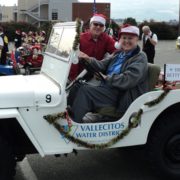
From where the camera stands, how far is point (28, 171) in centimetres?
441

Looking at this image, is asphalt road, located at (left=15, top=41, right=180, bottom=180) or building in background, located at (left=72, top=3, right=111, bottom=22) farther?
building in background, located at (left=72, top=3, right=111, bottom=22)

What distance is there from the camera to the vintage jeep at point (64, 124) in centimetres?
349

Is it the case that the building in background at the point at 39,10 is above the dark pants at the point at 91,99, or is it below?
above

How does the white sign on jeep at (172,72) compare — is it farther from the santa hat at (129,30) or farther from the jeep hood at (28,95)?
the jeep hood at (28,95)

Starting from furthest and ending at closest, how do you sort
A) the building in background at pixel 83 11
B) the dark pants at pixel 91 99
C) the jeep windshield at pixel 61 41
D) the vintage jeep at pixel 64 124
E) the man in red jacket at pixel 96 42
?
the building in background at pixel 83 11, the man in red jacket at pixel 96 42, the jeep windshield at pixel 61 41, the dark pants at pixel 91 99, the vintage jeep at pixel 64 124

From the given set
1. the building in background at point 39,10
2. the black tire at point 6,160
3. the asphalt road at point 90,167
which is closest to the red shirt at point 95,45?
the asphalt road at point 90,167

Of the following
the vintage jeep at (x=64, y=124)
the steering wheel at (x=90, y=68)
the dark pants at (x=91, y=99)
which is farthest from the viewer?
the steering wheel at (x=90, y=68)

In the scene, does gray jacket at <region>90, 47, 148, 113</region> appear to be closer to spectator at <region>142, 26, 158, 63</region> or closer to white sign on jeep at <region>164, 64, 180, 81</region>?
white sign on jeep at <region>164, 64, 180, 81</region>

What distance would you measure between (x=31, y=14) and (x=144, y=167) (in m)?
66.1

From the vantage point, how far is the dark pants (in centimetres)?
375

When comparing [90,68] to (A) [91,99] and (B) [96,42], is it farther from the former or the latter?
(B) [96,42]

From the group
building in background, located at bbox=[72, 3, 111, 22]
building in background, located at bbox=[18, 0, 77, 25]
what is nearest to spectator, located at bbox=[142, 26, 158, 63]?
building in background, located at bbox=[72, 3, 111, 22]

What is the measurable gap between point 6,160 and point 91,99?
969 mm

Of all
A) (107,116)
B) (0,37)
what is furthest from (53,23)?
(0,37)
